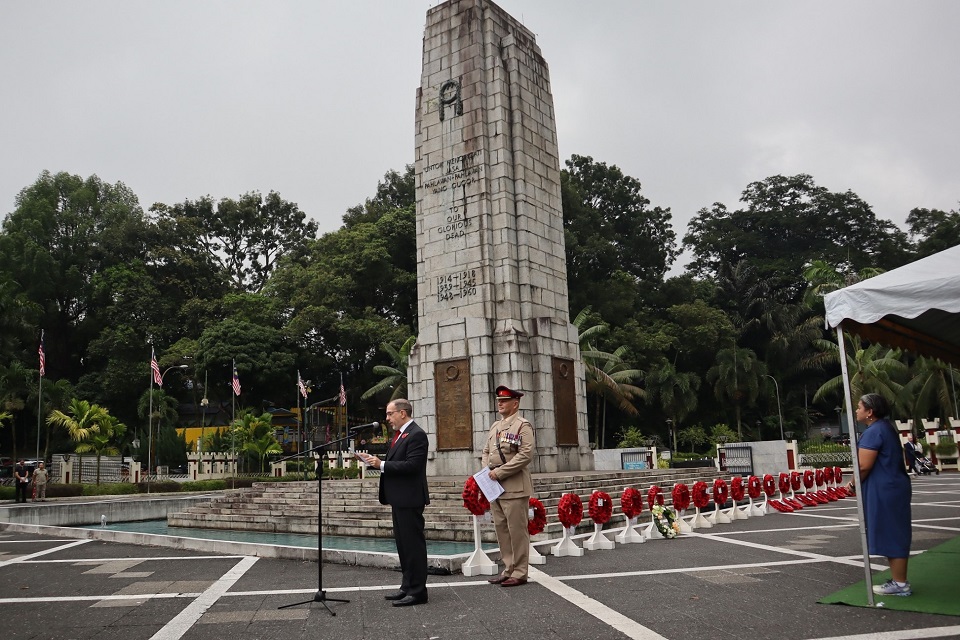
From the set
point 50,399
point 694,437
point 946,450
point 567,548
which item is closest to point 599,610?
point 567,548

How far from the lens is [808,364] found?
4678 cm

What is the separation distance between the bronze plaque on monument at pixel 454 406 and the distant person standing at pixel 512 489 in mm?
7969

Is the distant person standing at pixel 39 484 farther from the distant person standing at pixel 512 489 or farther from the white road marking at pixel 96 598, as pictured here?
the distant person standing at pixel 512 489

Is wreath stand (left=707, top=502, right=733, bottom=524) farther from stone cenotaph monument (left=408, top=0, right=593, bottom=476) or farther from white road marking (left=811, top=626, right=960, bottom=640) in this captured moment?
white road marking (left=811, top=626, right=960, bottom=640)

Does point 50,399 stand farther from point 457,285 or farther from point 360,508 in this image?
point 360,508

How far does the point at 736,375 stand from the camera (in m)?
43.2

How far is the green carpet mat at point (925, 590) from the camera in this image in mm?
5246

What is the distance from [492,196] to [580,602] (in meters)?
11.5

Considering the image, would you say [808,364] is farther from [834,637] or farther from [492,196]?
[834,637]

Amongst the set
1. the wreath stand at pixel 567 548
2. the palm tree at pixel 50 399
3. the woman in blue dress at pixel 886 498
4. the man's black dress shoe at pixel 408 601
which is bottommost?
the wreath stand at pixel 567 548

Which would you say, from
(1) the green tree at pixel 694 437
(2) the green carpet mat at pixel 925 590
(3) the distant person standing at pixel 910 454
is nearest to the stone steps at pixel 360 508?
(2) the green carpet mat at pixel 925 590

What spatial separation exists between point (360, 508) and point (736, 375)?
35013 millimetres

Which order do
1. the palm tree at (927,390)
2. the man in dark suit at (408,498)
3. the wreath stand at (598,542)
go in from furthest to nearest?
the palm tree at (927,390) < the wreath stand at (598,542) < the man in dark suit at (408,498)

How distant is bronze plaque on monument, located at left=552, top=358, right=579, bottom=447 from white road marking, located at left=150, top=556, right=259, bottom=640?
8317 mm
